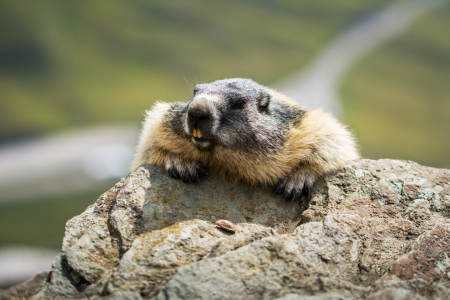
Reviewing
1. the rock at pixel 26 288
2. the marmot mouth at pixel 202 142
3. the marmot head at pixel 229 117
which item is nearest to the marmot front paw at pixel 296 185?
the marmot head at pixel 229 117

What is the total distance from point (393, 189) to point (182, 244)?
2.74 m

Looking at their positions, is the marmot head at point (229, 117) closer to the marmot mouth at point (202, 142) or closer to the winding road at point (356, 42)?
the marmot mouth at point (202, 142)

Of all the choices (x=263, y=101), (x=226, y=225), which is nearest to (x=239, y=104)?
(x=263, y=101)

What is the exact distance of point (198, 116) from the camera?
434cm

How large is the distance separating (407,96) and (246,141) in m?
9.43

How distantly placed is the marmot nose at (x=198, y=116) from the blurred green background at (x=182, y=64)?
651cm

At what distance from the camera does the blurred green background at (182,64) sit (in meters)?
10.5

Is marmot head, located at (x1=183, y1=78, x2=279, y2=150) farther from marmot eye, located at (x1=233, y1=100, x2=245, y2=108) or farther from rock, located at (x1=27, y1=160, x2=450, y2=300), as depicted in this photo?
rock, located at (x1=27, y1=160, x2=450, y2=300)

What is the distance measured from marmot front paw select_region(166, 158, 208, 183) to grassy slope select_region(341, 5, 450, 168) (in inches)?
289

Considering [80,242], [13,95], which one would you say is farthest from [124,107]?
[80,242]

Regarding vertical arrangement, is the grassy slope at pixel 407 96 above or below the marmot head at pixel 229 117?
above

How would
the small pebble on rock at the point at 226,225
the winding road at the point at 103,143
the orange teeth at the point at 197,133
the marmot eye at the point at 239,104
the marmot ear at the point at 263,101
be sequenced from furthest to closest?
1. the winding road at the point at 103,143
2. the marmot ear at the point at 263,101
3. the marmot eye at the point at 239,104
4. the orange teeth at the point at 197,133
5. the small pebble on rock at the point at 226,225

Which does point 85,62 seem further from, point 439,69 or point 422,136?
point 439,69

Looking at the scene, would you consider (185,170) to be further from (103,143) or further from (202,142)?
(103,143)
